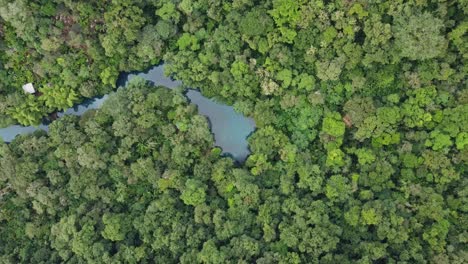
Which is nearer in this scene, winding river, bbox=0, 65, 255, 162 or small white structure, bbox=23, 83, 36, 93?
small white structure, bbox=23, 83, 36, 93

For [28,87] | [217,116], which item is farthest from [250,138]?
[28,87]

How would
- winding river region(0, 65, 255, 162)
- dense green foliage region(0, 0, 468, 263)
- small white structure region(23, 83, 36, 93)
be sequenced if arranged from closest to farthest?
dense green foliage region(0, 0, 468, 263), small white structure region(23, 83, 36, 93), winding river region(0, 65, 255, 162)

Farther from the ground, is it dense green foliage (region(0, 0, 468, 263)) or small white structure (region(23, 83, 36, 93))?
dense green foliage (region(0, 0, 468, 263))

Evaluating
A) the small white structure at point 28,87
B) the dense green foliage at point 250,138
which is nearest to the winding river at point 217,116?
the dense green foliage at point 250,138

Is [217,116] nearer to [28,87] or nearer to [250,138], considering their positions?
[250,138]

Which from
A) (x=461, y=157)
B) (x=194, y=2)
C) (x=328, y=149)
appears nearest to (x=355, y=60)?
(x=328, y=149)

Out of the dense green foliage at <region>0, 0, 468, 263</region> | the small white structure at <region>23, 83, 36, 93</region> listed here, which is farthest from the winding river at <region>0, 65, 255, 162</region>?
the small white structure at <region>23, 83, 36, 93</region>

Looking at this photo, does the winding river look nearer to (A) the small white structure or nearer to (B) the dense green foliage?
(B) the dense green foliage
